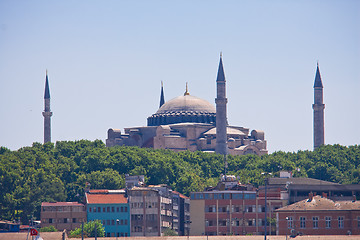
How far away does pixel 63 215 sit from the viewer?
124625 millimetres

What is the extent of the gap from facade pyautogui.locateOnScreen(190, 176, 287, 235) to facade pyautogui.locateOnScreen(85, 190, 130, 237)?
669cm

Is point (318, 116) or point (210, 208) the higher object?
point (318, 116)

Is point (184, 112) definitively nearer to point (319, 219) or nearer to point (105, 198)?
point (105, 198)

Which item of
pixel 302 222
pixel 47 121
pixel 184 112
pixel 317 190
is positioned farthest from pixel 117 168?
pixel 302 222

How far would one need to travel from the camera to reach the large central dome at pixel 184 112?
194 meters

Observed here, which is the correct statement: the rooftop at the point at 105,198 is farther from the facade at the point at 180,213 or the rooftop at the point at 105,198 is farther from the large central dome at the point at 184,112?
the large central dome at the point at 184,112

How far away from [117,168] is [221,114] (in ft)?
76.1

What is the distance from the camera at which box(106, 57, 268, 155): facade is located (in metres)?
180

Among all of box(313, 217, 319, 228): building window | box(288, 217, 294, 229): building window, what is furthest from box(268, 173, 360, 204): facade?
Result: box(313, 217, 319, 228): building window

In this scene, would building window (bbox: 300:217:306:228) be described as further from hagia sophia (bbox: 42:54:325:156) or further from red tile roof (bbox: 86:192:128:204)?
hagia sophia (bbox: 42:54:325:156)

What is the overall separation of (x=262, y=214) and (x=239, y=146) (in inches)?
2591

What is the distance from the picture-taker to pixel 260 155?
607 ft

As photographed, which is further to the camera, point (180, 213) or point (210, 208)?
point (180, 213)

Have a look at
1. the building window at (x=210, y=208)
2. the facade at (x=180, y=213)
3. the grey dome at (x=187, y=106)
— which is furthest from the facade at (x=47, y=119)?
the building window at (x=210, y=208)
